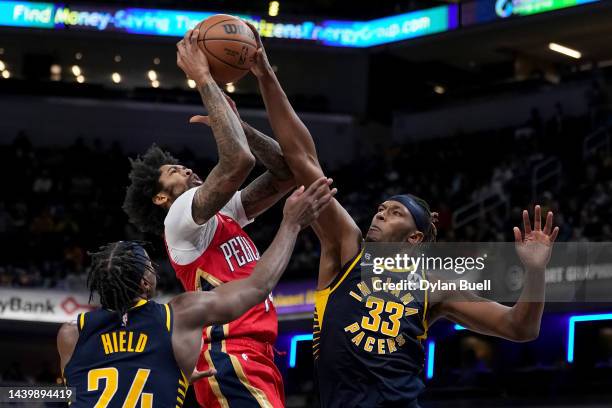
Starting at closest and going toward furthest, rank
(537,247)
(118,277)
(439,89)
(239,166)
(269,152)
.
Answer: (118,277), (537,247), (239,166), (269,152), (439,89)

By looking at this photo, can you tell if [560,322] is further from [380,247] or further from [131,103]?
[131,103]

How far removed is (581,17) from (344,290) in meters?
17.7

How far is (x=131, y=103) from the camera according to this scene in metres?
23.6

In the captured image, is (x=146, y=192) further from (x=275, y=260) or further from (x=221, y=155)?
(x=275, y=260)

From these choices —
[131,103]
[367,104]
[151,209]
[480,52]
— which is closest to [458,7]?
[480,52]

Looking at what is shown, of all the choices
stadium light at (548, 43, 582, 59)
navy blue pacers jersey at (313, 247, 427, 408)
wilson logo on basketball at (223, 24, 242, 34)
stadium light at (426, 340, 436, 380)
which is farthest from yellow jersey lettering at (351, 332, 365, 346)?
stadium light at (548, 43, 582, 59)

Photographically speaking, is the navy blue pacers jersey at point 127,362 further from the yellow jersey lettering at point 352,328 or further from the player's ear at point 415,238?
the player's ear at point 415,238

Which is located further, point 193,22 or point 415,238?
point 193,22

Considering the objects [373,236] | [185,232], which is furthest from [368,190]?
[185,232]

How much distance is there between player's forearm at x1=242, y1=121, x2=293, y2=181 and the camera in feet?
16.5

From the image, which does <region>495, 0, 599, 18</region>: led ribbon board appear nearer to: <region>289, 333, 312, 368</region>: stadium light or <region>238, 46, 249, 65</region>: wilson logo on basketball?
<region>289, 333, 312, 368</region>: stadium light

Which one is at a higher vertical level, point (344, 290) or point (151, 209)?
point (151, 209)

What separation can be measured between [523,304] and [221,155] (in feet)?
5.00

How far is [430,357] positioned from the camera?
1269 cm
